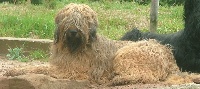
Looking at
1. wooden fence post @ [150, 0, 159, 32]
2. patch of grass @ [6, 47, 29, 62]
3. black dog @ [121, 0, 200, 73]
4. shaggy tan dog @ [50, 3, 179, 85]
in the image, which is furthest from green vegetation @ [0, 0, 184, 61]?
shaggy tan dog @ [50, 3, 179, 85]

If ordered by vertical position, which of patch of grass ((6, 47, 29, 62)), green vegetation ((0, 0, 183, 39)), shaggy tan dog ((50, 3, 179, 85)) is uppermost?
shaggy tan dog ((50, 3, 179, 85))

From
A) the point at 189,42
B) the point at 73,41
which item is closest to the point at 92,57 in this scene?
the point at 73,41

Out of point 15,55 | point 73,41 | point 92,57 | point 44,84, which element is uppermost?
point 73,41

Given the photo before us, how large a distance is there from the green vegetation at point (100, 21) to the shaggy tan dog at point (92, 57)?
335 cm

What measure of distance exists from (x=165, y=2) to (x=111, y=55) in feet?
41.9

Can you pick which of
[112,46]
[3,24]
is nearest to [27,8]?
[3,24]

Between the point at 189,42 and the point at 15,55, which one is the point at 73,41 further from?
the point at 15,55

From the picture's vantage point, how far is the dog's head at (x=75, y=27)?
5.30 metres

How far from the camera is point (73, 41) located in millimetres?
5379

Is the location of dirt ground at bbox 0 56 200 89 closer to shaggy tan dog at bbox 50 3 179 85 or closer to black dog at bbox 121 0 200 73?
shaggy tan dog at bbox 50 3 179 85

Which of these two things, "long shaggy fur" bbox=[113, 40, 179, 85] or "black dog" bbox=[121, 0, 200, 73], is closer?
"long shaggy fur" bbox=[113, 40, 179, 85]

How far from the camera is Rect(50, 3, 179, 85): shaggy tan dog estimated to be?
5363 millimetres

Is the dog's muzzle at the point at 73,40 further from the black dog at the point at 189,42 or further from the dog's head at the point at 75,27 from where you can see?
the black dog at the point at 189,42

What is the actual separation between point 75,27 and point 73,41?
17cm
